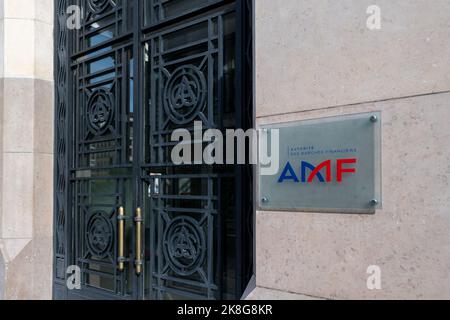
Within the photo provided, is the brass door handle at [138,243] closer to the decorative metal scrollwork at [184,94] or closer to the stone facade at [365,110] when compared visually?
the decorative metal scrollwork at [184,94]

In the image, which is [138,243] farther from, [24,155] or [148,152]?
[24,155]

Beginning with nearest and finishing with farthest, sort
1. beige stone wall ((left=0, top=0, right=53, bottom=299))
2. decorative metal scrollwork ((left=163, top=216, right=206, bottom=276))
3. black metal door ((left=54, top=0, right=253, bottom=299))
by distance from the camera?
black metal door ((left=54, top=0, right=253, bottom=299)), decorative metal scrollwork ((left=163, top=216, right=206, bottom=276)), beige stone wall ((left=0, top=0, right=53, bottom=299))

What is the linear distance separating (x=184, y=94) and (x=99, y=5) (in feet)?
6.02

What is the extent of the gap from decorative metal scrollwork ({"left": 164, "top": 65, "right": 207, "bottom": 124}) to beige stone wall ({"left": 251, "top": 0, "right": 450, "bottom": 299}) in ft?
3.32

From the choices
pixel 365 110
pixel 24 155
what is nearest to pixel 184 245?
→ pixel 365 110

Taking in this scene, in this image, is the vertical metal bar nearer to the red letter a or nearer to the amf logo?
the amf logo

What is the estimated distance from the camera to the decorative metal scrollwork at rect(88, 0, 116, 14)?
4.57 meters

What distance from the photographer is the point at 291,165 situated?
8.68 feet

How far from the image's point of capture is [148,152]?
4125mm

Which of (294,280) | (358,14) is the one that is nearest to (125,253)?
(294,280)

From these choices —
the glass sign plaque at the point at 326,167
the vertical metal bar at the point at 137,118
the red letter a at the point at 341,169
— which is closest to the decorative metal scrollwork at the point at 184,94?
the vertical metal bar at the point at 137,118

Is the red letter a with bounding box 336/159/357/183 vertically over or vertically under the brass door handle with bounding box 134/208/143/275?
over

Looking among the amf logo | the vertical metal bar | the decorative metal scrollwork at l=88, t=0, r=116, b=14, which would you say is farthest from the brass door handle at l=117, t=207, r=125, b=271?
the decorative metal scrollwork at l=88, t=0, r=116, b=14
